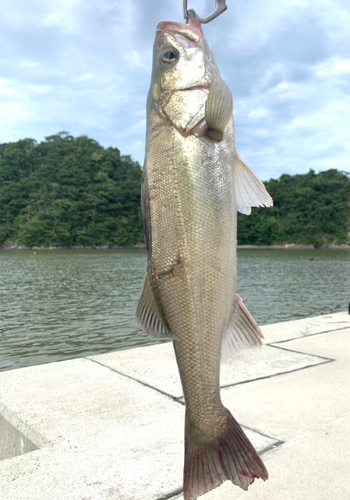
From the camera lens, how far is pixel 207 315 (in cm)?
178

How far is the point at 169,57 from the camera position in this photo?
5.80ft

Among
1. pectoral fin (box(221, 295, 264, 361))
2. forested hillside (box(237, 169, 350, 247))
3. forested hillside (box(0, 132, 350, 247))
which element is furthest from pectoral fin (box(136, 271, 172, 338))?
forested hillside (box(237, 169, 350, 247))

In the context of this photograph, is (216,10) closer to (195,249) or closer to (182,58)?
(182,58)

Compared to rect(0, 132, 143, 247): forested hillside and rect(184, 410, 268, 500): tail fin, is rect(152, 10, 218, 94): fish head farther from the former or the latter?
rect(0, 132, 143, 247): forested hillside

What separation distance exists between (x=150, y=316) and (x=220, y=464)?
68cm

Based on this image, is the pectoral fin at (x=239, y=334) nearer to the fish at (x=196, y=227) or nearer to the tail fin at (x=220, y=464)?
the fish at (x=196, y=227)

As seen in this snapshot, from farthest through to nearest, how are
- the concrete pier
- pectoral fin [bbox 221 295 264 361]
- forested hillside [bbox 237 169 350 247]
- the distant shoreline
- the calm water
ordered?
forested hillside [bbox 237 169 350 247]
the distant shoreline
the calm water
the concrete pier
pectoral fin [bbox 221 295 264 361]

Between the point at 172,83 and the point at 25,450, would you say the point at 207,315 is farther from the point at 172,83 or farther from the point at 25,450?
the point at 25,450

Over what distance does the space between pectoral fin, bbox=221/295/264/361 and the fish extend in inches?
1.5

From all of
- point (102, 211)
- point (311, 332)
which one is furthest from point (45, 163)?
point (311, 332)

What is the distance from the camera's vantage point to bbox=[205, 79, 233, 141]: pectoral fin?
1609mm

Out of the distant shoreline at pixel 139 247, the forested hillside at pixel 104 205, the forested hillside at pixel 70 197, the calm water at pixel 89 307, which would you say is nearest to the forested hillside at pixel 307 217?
the forested hillside at pixel 104 205

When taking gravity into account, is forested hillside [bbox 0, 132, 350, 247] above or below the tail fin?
above

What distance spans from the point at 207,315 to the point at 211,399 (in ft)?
1.23
